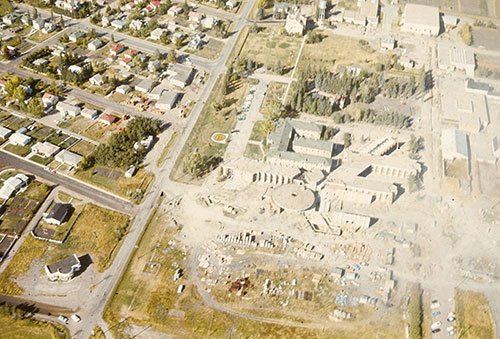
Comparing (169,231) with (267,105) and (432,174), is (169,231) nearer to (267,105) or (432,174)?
(267,105)

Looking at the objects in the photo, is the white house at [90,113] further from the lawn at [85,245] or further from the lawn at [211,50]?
the lawn at [211,50]

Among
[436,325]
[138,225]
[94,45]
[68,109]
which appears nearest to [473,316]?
[436,325]

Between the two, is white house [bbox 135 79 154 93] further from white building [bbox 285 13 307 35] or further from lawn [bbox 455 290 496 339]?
lawn [bbox 455 290 496 339]

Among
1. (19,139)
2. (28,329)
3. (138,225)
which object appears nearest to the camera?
(28,329)

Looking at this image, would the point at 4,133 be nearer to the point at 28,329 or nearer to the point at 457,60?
the point at 28,329

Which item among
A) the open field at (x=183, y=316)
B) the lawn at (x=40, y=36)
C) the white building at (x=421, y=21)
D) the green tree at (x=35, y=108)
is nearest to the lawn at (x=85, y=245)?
the open field at (x=183, y=316)

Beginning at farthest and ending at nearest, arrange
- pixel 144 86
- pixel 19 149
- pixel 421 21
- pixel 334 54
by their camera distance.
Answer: pixel 421 21
pixel 334 54
pixel 144 86
pixel 19 149
